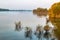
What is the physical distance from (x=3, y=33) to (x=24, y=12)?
28 centimetres

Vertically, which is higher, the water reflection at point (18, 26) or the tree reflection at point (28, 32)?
the water reflection at point (18, 26)

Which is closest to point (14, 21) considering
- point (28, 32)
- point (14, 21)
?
point (14, 21)

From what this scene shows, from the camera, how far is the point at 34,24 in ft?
4.38

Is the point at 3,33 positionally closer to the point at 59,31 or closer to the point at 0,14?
the point at 0,14

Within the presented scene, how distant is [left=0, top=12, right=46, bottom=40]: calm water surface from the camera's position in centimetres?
132

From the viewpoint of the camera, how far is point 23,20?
1341 mm

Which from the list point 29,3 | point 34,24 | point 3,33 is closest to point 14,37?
point 3,33

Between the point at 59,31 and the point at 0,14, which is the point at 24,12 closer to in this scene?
the point at 0,14

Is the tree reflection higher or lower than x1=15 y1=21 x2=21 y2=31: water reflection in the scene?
lower

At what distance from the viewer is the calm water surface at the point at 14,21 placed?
4.34 feet

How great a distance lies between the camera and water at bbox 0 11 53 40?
1.32m

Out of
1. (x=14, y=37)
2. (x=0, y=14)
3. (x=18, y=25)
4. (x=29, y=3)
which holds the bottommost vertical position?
(x=14, y=37)

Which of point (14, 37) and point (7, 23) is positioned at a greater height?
point (7, 23)

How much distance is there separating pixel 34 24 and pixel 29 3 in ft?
0.68
